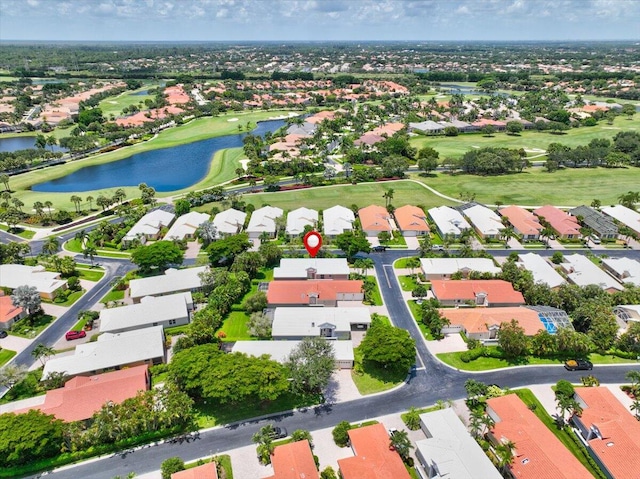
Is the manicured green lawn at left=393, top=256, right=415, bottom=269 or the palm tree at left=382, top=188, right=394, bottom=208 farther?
the palm tree at left=382, top=188, right=394, bottom=208

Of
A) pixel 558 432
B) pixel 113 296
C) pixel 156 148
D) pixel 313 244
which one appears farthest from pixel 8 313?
pixel 156 148

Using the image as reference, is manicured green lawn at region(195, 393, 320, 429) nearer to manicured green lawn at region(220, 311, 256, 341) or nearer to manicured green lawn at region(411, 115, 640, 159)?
manicured green lawn at region(220, 311, 256, 341)

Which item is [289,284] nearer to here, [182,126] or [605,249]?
[605,249]

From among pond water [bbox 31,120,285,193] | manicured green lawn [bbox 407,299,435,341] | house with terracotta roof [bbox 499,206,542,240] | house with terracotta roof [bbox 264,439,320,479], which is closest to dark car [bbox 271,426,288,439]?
house with terracotta roof [bbox 264,439,320,479]

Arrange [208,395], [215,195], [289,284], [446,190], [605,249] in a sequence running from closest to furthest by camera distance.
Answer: [208,395], [289,284], [605,249], [215,195], [446,190]

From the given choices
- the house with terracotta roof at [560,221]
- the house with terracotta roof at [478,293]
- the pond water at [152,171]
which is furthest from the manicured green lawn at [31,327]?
the house with terracotta roof at [560,221]

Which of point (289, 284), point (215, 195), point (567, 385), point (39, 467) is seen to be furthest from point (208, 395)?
point (215, 195)
